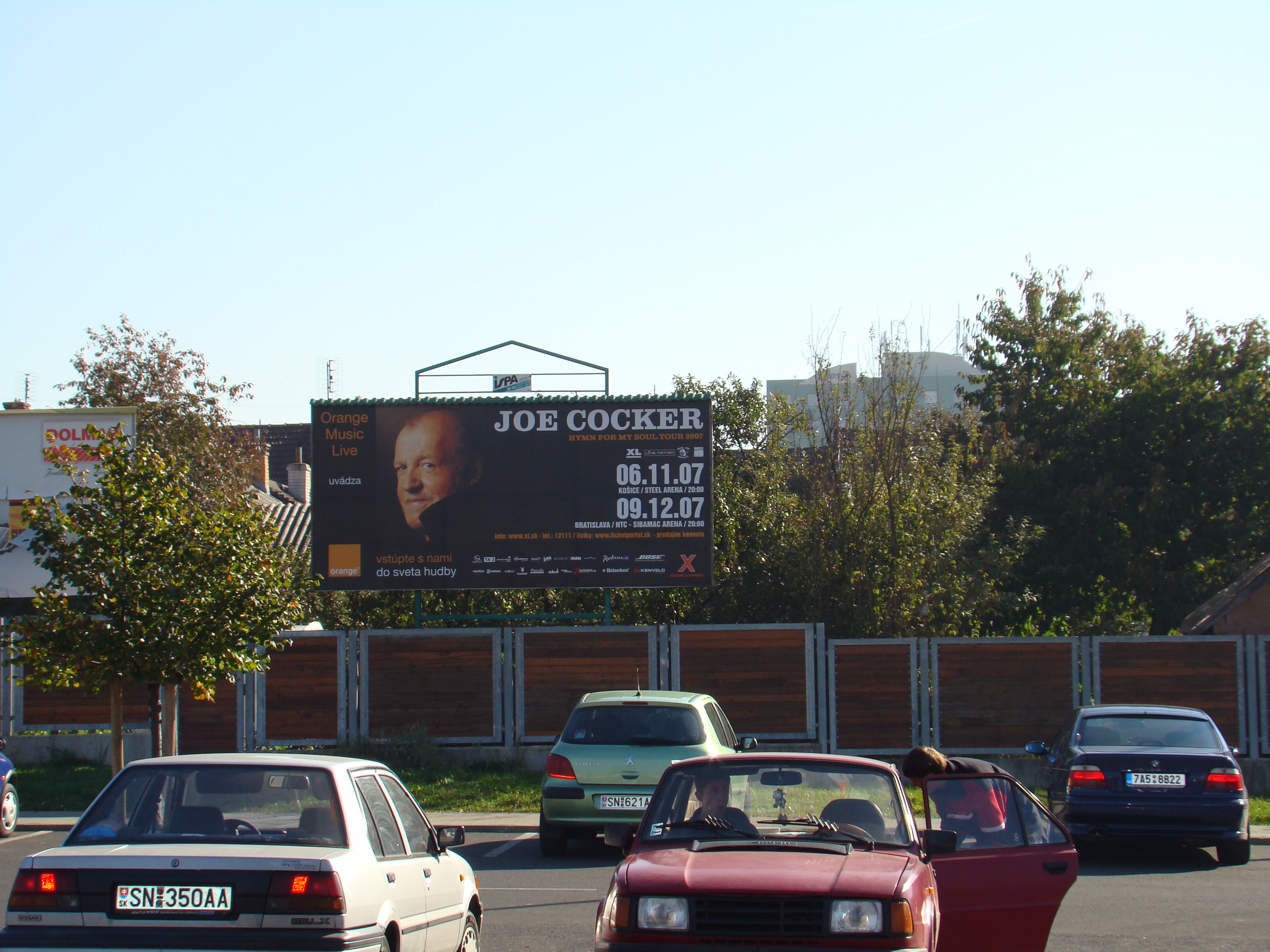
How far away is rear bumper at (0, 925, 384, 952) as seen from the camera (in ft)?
17.5

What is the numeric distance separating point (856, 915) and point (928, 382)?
65447 millimetres

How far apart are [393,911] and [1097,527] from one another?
2654cm

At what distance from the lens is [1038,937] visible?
6547 mm

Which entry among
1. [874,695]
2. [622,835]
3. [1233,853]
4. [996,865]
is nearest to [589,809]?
[622,835]

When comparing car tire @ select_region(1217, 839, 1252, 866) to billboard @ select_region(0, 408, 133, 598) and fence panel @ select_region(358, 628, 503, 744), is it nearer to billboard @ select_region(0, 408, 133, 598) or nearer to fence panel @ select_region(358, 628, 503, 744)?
fence panel @ select_region(358, 628, 503, 744)

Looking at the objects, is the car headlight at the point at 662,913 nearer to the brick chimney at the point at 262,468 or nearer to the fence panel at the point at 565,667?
the fence panel at the point at 565,667

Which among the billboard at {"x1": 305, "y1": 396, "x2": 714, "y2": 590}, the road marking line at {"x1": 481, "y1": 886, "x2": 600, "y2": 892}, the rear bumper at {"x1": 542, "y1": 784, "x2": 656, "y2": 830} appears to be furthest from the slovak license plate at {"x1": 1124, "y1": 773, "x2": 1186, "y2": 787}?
the billboard at {"x1": 305, "y1": 396, "x2": 714, "y2": 590}

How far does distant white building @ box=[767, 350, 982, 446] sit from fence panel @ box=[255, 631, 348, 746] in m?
10.7

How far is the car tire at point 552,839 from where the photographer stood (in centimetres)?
1238

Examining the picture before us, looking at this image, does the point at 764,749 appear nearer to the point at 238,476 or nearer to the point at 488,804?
the point at 488,804

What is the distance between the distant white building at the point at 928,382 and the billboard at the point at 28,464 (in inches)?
554

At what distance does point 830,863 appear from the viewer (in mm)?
5605

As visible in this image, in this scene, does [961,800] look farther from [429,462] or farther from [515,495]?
[429,462]

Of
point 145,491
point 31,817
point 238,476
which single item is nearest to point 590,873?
point 145,491
